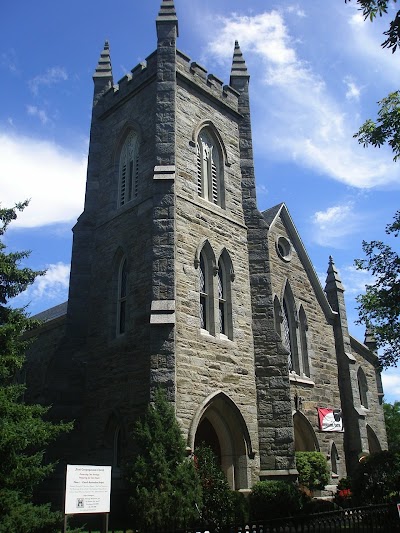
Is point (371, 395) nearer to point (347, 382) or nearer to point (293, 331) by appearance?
point (347, 382)

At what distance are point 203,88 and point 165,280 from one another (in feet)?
25.4

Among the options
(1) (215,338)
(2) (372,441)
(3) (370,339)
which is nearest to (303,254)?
(3) (370,339)

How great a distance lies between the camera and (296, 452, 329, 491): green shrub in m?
16.6

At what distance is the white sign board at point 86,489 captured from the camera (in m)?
8.51

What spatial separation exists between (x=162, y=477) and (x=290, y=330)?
10.4 meters

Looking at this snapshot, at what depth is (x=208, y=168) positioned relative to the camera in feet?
59.9

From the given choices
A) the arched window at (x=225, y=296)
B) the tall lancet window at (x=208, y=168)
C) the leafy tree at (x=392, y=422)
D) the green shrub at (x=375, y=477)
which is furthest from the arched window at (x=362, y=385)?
the leafy tree at (x=392, y=422)

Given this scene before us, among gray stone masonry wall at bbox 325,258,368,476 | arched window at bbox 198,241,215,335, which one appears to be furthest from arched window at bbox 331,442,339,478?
arched window at bbox 198,241,215,335

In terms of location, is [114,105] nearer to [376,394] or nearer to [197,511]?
[197,511]

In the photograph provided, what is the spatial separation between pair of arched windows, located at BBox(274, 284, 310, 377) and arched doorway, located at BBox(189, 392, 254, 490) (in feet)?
15.6

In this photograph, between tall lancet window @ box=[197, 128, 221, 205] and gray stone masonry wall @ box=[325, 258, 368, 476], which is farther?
gray stone masonry wall @ box=[325, 258, 368, 476]

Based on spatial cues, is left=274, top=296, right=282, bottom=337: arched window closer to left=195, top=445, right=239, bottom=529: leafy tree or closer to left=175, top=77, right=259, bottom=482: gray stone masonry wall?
left=175, top=77, right=259, bottom=482: gray stone masonry wall

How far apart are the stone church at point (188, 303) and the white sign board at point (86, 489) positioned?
4.39m

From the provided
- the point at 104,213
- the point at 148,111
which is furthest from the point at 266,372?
the point at 148,111
